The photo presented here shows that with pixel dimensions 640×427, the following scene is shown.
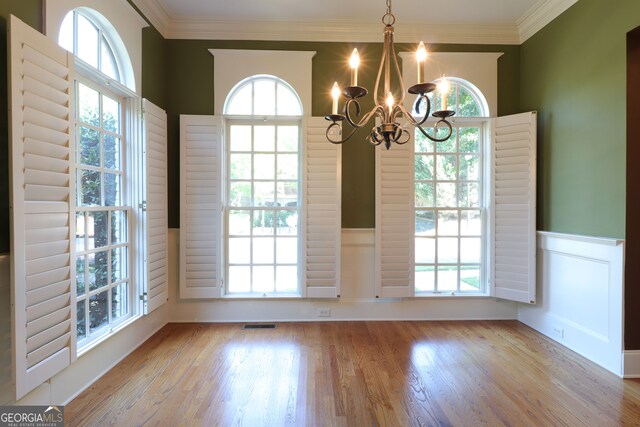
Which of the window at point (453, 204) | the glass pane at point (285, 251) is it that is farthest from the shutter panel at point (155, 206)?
the window at point (453, 204)

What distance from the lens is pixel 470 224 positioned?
3.22m

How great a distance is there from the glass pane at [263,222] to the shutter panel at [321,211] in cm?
40

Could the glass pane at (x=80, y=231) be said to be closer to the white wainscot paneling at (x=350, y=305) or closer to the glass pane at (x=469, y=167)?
the white wainscot paneling at (x=350, y=305)

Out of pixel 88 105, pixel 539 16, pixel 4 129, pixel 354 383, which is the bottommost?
pixel 354 383

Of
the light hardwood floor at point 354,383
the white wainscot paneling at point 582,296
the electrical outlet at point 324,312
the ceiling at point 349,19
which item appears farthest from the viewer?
the electrical outlet at point 324,312

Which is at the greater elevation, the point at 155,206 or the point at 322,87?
the point at 322,87

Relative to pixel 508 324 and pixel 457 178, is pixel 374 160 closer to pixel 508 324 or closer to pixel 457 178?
pixel 457 178

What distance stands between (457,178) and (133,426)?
338 centimetres

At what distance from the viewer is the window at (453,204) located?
3.18 metres

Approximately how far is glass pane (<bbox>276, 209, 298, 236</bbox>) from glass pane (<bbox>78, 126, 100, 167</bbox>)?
1623mm

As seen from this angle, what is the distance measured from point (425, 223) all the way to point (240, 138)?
2.19 m

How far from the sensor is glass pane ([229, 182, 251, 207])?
3.12 m

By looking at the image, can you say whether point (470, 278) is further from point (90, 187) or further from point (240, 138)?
point (90, 187)

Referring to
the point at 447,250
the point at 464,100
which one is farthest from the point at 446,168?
the point at 447,250
